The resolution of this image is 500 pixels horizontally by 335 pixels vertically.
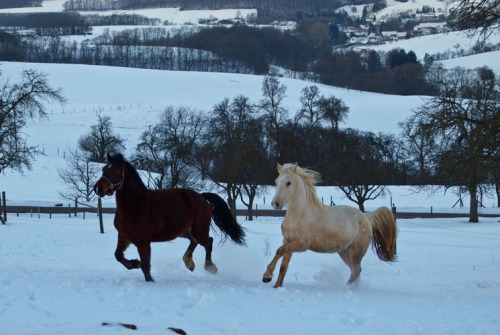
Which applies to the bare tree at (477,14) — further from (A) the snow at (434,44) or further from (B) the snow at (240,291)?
(A) the snow at (434,44)

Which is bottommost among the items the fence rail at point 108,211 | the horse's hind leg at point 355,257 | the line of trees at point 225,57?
the fence rail at point 108,211

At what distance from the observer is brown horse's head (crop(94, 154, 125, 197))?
8.30 m

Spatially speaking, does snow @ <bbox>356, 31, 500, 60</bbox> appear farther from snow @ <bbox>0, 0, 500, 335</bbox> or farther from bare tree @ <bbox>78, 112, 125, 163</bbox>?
snow @ <bbox>0, 0, 500, 335</bbox>

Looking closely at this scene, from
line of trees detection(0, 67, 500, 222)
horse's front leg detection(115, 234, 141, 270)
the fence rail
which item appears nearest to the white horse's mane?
horse's front leg detection(115, 234, 141, 270)

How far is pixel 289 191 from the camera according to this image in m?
8.65

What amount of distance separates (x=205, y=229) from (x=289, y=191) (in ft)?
5.45

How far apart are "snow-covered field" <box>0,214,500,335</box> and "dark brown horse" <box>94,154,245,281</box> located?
47 cm

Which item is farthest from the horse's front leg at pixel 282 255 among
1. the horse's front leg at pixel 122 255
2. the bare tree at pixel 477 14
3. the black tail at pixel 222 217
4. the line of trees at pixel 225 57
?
the line of trees at pixel 225 57

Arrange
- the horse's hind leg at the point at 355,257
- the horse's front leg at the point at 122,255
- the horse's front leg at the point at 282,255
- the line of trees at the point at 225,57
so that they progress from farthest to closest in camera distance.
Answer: the line of trees at the point at 225,57, the horse's hind leg at the point at 355,257, the horse's front leg at the point at 122,255, the horse's front leg at the point at 282,255

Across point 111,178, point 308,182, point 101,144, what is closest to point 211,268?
point 308,182

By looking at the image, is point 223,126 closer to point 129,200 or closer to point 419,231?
point 419,231

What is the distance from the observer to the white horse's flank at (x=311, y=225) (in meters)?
8.59

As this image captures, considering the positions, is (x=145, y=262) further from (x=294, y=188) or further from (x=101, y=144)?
(x=101, y=144)

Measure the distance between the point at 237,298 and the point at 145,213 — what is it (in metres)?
2.13
